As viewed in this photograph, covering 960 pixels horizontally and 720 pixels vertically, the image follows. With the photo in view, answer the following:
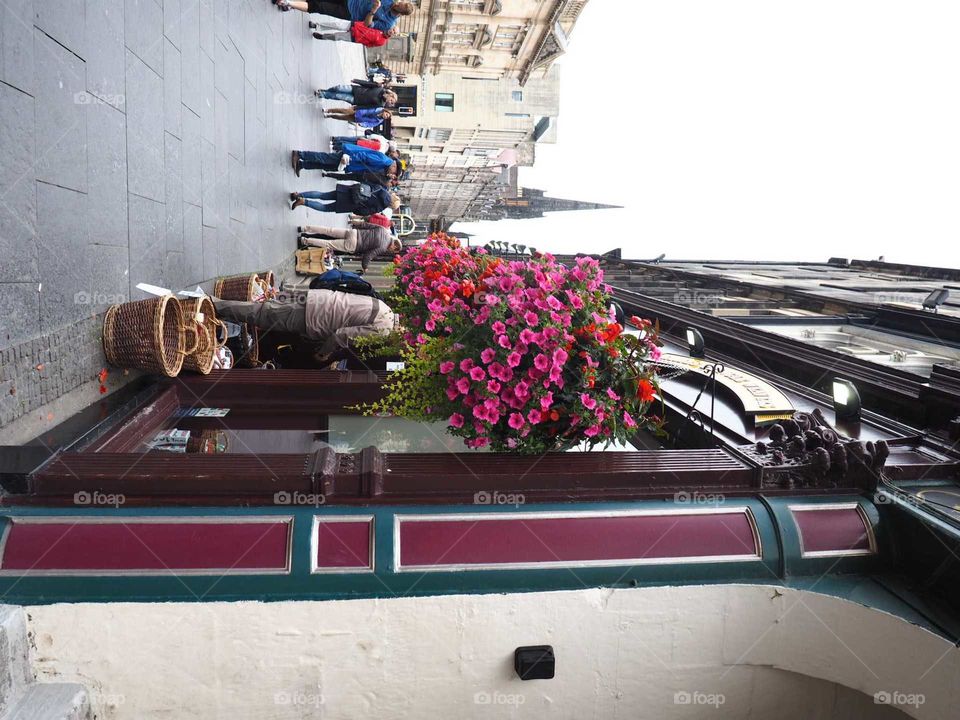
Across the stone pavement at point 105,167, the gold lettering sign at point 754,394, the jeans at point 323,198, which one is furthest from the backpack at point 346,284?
the jeans at point 323,198

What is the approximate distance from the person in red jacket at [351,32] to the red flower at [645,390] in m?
7.66

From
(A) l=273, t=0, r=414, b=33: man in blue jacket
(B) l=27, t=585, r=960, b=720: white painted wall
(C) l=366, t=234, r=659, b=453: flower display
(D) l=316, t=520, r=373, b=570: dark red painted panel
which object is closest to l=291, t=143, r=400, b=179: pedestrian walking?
(A) l=273, t=0, r=414, b=33: man in blue jacket

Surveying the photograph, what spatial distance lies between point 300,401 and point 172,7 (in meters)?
4.09

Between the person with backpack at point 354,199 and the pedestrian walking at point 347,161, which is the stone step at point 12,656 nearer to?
the person with backpack at point 354,199

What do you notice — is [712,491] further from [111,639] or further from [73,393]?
[73,393]

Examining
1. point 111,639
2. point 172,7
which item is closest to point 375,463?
point 111,639

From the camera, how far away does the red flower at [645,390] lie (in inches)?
181

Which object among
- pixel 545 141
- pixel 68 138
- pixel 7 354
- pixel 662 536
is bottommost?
pixel 662 536

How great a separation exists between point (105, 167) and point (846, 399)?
21.1 ft

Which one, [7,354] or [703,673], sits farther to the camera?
[703,673]

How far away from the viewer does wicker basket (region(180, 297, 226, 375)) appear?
19.9 ft

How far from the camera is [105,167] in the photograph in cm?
539

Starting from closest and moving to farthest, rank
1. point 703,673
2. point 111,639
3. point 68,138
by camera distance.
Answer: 1. point 111,639
2. point 703,673
3. point 68,138

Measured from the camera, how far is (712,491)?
15.7 feet
